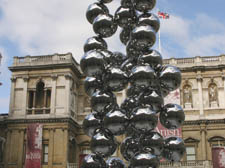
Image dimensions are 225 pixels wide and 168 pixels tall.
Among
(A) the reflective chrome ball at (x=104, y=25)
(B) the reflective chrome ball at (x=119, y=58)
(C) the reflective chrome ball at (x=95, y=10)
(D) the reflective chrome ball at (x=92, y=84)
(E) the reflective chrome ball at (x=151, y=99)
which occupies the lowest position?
(E) the reflective chrome ball at (x=151, y=99)

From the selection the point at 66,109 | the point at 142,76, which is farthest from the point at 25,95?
the point at 142,76

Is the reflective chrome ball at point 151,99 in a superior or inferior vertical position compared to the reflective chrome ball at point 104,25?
inferior

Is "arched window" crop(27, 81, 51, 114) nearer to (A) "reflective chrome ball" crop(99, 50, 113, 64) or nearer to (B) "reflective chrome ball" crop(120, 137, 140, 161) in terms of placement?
(A) "reflective chrome ball" crop(99, 50, 113, 64)

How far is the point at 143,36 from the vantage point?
4.19 metres

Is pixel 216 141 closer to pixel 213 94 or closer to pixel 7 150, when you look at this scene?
pixel 213 94

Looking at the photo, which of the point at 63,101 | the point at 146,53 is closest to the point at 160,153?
the point at 146,53

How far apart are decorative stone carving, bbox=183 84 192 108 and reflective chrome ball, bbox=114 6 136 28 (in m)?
21.9

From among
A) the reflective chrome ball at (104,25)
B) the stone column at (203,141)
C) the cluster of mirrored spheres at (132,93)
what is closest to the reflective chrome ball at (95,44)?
the cluster of mirrored spheres at (132,93)

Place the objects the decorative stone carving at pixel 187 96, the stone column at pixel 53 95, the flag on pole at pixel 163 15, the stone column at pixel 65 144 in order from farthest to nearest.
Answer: the flag on pole at pixel 163 15 < the decorative stone carving at pixel 187 96 < the stone column at pixel 53 95 < the stone column at pixel 65 144

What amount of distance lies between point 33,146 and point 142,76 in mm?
21154

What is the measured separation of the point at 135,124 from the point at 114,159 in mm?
639

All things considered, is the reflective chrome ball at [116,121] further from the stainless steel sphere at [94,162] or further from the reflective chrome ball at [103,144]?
the stainless steel sphere at [94,162]

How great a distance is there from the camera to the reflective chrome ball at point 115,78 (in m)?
4.16

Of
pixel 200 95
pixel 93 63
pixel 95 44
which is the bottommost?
pixel 93 63
